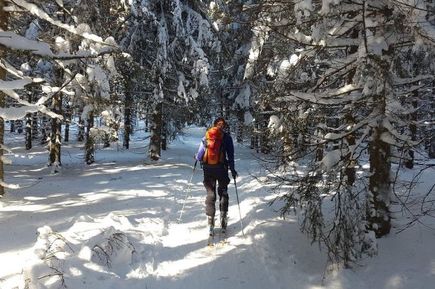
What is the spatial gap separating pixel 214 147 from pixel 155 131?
40.7 ft

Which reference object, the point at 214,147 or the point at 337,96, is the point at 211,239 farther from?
the point at 337,96

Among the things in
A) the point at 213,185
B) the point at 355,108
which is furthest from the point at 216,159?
the point at 355,108

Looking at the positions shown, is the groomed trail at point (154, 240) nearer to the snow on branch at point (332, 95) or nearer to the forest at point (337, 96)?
the forest at point (337, 96)

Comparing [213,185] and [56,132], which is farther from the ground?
[56,132]

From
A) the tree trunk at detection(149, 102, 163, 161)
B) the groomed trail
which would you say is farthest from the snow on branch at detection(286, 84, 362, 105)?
the tree trunk at detection(149, 102, 163, 161)

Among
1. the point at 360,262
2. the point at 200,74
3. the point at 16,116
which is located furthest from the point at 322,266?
the point at 200,74

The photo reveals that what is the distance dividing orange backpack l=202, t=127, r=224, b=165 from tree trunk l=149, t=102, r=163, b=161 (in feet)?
39.7

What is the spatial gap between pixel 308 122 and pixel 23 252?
518 centimetres

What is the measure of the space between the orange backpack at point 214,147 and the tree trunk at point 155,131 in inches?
476

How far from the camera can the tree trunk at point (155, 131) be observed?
20250mm

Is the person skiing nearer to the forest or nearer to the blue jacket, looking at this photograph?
the blue jacket

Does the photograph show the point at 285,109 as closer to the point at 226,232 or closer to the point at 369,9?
the point at 369,9

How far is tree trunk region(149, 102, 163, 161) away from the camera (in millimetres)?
20250

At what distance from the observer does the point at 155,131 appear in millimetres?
20469
